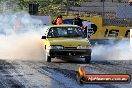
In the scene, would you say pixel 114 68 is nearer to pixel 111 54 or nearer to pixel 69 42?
pixel 69 42

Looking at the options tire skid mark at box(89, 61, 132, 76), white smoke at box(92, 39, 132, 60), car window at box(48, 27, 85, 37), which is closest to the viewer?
tire skid mark at box(89, 61, 132, 76)

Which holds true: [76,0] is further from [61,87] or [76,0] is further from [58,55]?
[61,87]

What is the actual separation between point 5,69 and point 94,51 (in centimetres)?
710

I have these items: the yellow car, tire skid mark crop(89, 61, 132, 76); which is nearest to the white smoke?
the yellow car

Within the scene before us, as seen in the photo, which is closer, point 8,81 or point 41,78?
point 8,81

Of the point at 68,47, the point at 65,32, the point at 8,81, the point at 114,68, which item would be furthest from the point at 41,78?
the point at 65,32

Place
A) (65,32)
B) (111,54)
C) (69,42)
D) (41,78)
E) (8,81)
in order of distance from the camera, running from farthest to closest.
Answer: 1. (111,54)
2. (65,32)
3. (69,42)
4. (41,78)
5. (8,81)

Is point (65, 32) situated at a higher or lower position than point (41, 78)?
higher

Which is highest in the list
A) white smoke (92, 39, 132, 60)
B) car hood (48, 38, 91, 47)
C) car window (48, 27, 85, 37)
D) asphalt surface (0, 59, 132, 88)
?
car window (48, 27, 85, 37)

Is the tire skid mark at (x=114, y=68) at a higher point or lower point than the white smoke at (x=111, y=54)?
higher

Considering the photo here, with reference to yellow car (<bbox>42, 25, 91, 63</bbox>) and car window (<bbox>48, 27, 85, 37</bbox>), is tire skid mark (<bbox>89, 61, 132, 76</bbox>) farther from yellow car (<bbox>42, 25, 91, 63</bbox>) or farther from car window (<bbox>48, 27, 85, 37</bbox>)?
car window (<bbox>48, 27, 85, 37</bbox>)

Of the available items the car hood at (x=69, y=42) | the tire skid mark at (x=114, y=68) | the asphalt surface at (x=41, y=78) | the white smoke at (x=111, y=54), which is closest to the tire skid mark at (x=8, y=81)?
the asphalt surface at (x=41, y=78)

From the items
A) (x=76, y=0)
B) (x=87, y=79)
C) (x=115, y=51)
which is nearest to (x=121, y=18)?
(x=115, y=51)

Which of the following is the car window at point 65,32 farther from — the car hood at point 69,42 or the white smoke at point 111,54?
the white smoke at point 111,54
